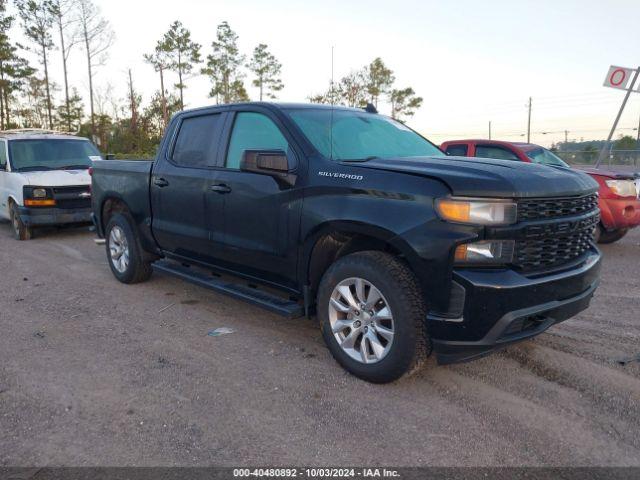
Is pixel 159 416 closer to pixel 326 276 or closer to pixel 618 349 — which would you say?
pixel 326 276

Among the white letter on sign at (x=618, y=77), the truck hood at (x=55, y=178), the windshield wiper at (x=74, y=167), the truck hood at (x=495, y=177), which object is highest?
the white letter on sign at (x=618, y=77)

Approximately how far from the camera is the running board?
3871 mm

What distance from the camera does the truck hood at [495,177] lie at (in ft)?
9.67

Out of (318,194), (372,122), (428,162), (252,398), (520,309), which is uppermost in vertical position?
(372,122)

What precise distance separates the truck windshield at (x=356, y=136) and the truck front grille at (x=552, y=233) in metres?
1.26

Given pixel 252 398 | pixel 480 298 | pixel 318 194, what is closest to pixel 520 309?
pixel 480 298

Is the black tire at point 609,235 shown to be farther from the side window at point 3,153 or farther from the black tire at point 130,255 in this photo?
the side window at point 3,153

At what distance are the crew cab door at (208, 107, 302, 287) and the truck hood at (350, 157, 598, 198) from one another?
0.69 metres

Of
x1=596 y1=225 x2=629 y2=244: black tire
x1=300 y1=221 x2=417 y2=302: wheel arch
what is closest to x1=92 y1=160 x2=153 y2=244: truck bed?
x1=300 y1=221 x2=417 y2=302: wheel arch

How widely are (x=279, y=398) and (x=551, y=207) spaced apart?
81.2 inches

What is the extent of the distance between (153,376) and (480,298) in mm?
2272

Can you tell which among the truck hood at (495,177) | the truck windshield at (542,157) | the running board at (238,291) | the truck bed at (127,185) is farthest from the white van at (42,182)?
the truck windshield at (542,157)

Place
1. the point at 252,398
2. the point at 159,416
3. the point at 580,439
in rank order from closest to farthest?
the point at 580,439 → the point at 159,416 → the point at 252,398

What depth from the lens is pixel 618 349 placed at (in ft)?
13.1
